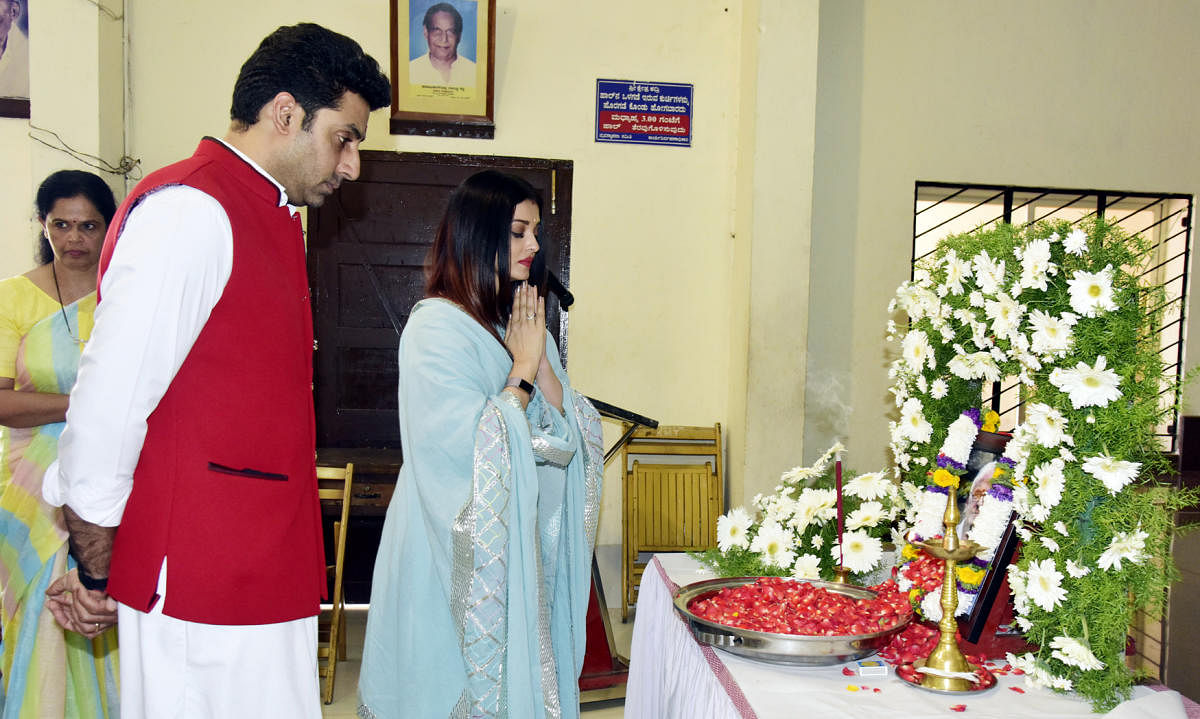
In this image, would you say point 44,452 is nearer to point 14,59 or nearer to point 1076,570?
point 1076,570

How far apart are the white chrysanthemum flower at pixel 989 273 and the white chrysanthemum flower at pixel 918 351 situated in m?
0.21

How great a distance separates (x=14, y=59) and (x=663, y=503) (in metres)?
3.97

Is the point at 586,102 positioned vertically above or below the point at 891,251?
above

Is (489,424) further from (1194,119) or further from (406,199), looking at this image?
(1194,119)

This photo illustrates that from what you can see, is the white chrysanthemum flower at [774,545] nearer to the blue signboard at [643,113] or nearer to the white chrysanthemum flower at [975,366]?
the white chrysanthemum flower at [975,366]

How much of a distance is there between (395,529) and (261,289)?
0.84 metres

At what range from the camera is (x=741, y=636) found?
1.54 m

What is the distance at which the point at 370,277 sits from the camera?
15.5ft

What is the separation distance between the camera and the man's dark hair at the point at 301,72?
4.56 feet

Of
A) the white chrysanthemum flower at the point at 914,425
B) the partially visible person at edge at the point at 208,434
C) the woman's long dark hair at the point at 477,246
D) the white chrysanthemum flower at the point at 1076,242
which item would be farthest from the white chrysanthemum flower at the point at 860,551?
the partially visible person at edge at the point at 208,434

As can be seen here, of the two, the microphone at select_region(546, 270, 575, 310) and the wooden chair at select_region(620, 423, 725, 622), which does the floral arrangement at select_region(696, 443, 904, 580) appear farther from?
the wooden chair at select_region(620, 423, 725, 622)

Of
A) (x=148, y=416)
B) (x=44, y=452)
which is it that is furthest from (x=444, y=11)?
(x=148, y=416)

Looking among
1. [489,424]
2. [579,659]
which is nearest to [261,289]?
[489,424]

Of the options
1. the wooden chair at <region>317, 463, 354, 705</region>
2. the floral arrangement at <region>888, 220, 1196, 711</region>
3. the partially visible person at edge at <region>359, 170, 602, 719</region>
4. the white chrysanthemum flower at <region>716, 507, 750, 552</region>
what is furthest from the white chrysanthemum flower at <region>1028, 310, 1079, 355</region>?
the wooden chair at <region>317, 463, 354, 705</region>
